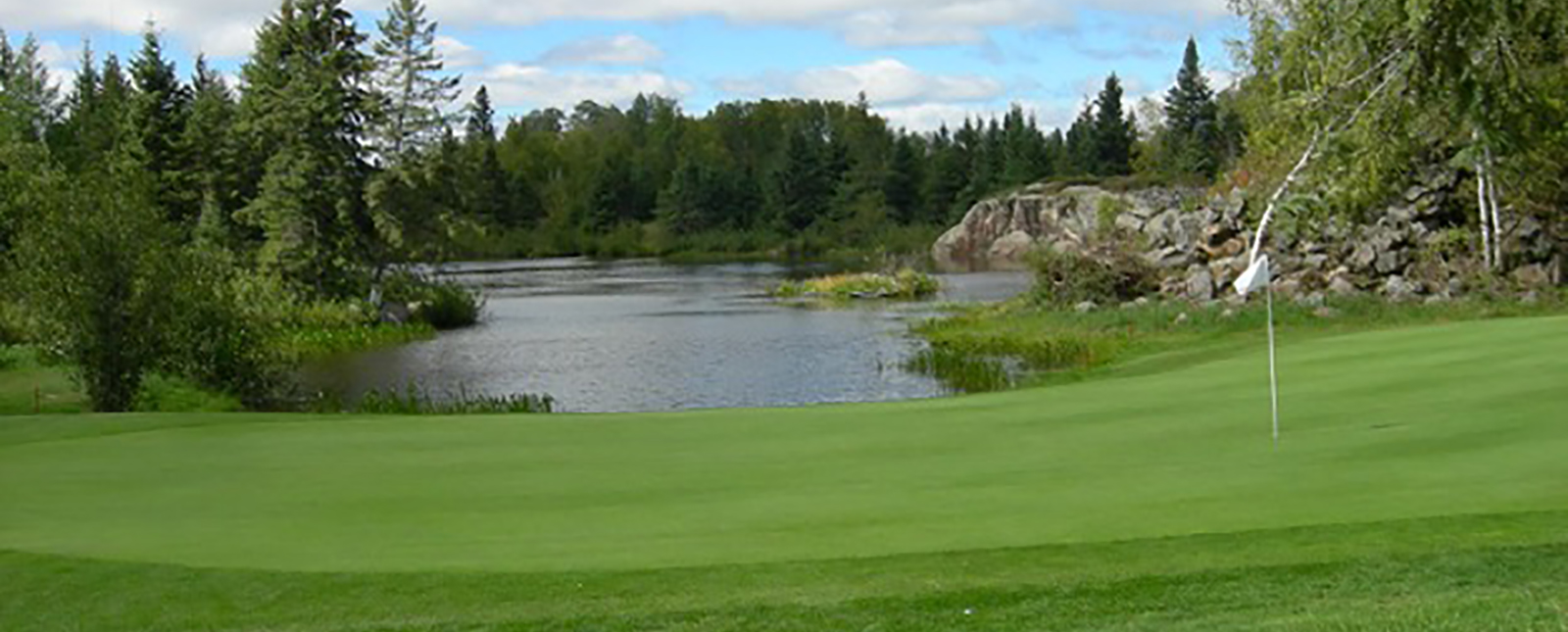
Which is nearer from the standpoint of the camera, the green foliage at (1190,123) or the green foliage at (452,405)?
the green foliage at (452,405)

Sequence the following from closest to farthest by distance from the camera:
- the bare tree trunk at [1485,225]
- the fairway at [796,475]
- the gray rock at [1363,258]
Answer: the fairway at [796,475]
the bare tree trunk at [1485,225]
the gray rock at [1363,258]

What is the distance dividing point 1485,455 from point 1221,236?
3234cm

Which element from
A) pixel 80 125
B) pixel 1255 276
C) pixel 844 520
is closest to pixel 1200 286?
pixel 1255 276

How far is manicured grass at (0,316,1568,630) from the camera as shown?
9398mm

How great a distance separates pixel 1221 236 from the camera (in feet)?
143

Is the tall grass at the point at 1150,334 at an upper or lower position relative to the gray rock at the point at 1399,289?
lower

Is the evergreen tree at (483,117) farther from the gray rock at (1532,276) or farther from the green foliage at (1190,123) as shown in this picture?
the gray rock at (1532,276)

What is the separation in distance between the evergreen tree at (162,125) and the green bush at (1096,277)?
34105mm

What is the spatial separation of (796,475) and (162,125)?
56.2m

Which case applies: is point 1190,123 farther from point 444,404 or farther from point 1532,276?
point 444,404

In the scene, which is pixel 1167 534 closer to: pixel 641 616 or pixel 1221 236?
pixel 641 616

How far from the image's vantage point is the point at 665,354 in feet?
→ 135

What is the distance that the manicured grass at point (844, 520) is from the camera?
9398 millimetres

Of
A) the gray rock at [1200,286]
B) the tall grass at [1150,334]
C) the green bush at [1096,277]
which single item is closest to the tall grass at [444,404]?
the tall grass at [1150,334]
